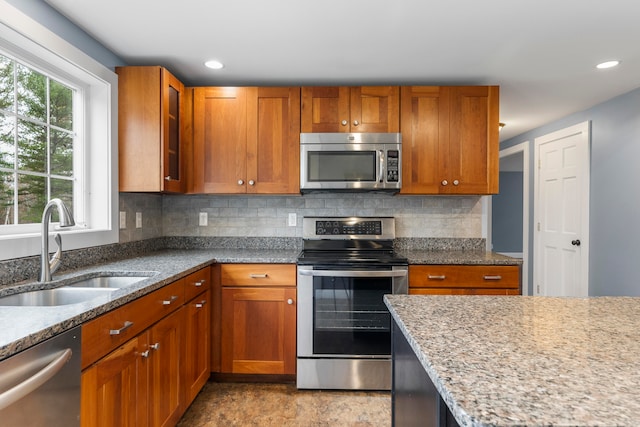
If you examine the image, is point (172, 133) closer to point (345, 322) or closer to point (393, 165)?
point (393, 165)

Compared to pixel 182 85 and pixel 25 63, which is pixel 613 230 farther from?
pixel 25 63

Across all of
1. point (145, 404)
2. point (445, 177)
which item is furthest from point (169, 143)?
point (445, 177)

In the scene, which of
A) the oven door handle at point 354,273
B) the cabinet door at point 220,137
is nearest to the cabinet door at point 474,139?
the oven door handle at point 354,273

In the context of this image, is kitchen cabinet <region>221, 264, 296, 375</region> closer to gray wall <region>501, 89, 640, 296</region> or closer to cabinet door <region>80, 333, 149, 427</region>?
cabinet door <region>80, 333, 149, 427</region>

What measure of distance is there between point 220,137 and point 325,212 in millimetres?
1008

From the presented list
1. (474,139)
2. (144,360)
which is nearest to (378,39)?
(474,139)

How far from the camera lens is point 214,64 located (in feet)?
7.95

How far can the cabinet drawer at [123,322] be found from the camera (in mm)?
1174

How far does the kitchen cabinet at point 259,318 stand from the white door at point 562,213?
2.92m

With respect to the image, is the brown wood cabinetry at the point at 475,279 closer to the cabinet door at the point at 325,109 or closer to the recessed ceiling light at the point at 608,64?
the cabinet door at the point at 325,109

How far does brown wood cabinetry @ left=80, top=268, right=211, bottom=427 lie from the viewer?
1.21 m

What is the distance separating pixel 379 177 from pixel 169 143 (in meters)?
1.48

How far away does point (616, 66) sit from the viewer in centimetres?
244

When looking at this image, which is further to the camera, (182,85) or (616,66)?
(182,85)
